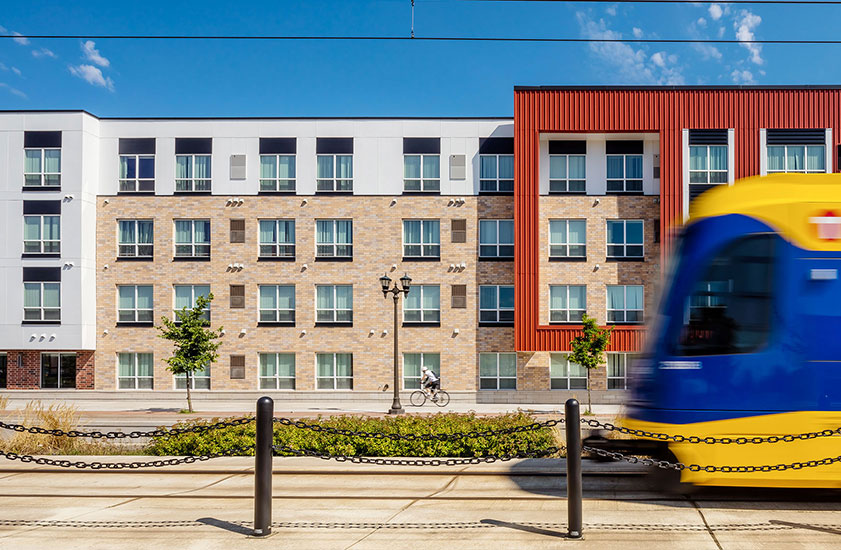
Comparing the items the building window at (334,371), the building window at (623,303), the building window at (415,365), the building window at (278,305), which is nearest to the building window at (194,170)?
the building window at (278,305)

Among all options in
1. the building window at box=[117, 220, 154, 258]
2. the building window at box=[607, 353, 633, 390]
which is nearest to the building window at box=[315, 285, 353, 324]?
the building window at box=[117, 220, 154, 258]

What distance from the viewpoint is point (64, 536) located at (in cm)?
676

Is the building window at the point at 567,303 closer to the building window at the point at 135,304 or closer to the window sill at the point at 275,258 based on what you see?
the window sill at the point at 275,258

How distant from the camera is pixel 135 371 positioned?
37.3 meters

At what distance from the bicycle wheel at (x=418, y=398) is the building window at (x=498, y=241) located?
7361mm

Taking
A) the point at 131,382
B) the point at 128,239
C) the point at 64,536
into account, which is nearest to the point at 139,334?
the point at 131,382

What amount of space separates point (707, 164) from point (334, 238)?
18.3 metres

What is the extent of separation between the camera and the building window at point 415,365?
36.3 metres

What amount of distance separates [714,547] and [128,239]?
36384 millimetres

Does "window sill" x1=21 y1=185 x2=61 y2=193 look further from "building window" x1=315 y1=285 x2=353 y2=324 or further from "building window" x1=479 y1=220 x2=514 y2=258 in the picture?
"building window" x1=479 y1=220 x2=514 y2=258

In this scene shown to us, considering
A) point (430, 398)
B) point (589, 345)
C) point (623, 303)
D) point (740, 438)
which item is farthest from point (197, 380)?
point (740, 438)

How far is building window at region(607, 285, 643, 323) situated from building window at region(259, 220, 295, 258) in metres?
15.9

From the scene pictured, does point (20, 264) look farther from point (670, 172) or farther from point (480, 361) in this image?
point (670, 172)

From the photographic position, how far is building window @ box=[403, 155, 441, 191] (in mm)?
37000
